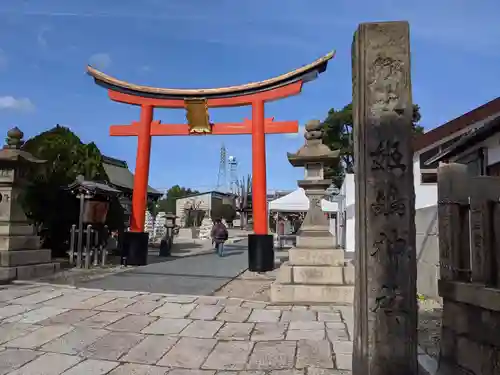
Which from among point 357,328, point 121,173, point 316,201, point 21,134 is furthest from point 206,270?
point 121,173

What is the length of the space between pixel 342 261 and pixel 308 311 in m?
1.30

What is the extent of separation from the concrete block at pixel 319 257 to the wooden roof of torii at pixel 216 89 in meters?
5.83

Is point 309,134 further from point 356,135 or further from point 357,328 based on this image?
point 357,328

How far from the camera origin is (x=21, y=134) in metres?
9.54

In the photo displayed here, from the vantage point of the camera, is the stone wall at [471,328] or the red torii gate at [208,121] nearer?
the stone wall at [471,328]

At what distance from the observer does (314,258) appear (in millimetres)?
7289

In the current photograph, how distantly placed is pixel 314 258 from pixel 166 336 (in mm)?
3215

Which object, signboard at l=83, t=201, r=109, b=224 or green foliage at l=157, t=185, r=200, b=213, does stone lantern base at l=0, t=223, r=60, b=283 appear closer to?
signboard at l=83, t=201, r=109, b=224

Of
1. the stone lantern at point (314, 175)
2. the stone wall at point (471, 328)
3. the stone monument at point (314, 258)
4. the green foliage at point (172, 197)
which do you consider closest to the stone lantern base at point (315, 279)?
the stone monument at point (314, 258)

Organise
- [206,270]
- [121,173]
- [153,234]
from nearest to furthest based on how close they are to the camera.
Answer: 1. [206,270]
2. [121,173]
3. [153,234]

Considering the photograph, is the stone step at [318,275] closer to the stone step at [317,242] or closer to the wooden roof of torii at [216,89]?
the stone step at [317,242]

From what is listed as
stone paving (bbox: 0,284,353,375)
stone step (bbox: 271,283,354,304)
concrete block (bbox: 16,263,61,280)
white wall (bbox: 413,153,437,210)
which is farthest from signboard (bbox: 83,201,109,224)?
white wall (bbox: 413,153,437,210)

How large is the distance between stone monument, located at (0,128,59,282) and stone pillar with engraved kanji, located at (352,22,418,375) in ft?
25.1

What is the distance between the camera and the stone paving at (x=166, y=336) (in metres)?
4.04
